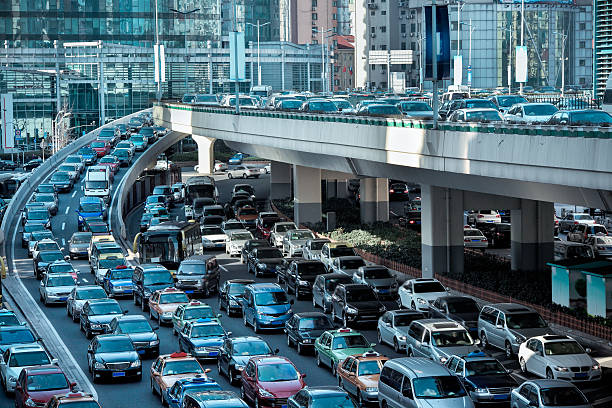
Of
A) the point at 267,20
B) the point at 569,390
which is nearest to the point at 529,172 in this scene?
the point at 569,390

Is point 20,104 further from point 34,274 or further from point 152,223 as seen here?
point 34,274

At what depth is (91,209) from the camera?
6675 centimetres

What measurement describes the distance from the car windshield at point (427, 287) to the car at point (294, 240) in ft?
51.0

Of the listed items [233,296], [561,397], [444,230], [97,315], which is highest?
[444,230]

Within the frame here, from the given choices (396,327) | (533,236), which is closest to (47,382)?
(396,327)

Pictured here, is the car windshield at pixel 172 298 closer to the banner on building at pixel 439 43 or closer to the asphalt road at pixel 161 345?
the asphalt road at pixel 161 345

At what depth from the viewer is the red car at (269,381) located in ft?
85.2

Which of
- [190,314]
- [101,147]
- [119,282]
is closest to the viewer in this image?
[190,314]

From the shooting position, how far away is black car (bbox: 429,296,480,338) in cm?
3538

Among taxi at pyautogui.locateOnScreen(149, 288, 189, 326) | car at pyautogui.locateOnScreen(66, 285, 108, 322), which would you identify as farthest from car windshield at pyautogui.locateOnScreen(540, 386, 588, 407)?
car at pyautogui.locateOnScreen(66, 285, 108, 322)

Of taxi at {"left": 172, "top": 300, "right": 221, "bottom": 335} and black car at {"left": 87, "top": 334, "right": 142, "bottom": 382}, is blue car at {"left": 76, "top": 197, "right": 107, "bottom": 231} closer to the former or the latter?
taxi at {"left": 172, "top": 300, "right": 221, "bottom": 335}

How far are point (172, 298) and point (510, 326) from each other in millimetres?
12241

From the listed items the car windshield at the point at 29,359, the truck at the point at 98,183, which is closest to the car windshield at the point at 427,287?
the car windshield at the point at 29,359

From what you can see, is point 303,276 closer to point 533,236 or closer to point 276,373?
point 533,236
